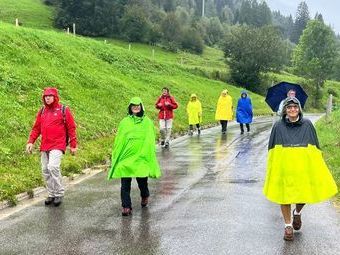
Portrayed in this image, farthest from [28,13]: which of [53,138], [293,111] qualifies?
[293,111]

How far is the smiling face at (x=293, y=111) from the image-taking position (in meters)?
7.55

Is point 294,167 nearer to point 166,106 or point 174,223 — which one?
point 174,223

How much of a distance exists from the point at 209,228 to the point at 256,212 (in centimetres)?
135

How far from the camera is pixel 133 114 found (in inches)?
368

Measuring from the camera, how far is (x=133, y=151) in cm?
916

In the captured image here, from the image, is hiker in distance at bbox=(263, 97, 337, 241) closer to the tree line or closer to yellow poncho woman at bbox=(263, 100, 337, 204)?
yellow poncho woman at bbox=(263, 100, 337, 204)

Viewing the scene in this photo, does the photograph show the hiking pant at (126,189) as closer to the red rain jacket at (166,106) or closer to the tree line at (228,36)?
the red rain jacket at (166,106)

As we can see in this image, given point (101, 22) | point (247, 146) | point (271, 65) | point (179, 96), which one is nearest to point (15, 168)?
point (247, 146)

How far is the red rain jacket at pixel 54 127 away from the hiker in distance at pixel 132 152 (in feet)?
3.86

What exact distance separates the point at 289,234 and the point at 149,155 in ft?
9.21

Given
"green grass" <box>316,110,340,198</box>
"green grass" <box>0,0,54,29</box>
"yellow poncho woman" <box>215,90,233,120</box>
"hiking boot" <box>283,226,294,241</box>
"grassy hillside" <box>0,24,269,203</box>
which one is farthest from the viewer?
"green grass" <box>0,0,54,29</box>

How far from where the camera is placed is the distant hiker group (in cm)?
747

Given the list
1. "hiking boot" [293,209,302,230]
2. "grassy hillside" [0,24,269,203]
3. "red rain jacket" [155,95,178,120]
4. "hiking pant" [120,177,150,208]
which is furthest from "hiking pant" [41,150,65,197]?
"red rain jacket" [155,95,178,120]

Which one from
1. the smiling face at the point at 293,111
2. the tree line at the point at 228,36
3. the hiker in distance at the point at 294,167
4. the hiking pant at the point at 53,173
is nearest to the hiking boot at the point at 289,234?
the hiker in distance at the point at 294,167
